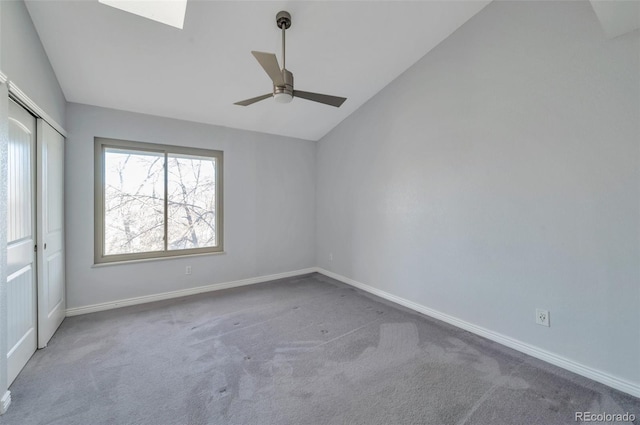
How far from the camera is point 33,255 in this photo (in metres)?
2.24

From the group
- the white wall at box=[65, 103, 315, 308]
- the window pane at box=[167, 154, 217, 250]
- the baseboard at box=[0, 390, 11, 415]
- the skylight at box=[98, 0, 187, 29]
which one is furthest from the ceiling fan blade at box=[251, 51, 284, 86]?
the baseboard at box=[0, 390, 11, 415]

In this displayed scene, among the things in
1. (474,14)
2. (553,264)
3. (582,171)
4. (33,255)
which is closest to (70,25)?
(33,255)

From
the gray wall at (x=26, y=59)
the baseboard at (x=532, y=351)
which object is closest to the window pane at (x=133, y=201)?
the gray wall at (x=26, y=59)

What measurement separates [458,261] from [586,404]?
4.39 ft

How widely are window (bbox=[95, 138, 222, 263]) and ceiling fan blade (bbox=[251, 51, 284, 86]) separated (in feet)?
7.56

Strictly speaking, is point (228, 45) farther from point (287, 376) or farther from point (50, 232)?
point (287, 376)

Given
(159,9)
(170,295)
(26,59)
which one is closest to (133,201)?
(170,295)

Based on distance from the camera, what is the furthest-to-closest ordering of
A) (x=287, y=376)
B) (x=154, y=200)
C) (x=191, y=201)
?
(x=191, y=201) < (x=154, y=200) < (x=287, y=376)

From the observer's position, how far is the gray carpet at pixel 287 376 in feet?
5.38

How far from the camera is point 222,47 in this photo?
2588 millimetres

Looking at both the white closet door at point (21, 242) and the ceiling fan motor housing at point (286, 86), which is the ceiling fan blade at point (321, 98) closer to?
the ceiling fan motor housing at point (286, 86)

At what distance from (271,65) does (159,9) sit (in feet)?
4.07

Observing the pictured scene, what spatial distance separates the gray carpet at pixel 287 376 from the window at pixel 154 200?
0.92 metres

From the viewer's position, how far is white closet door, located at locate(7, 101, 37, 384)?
1894 millimetres
